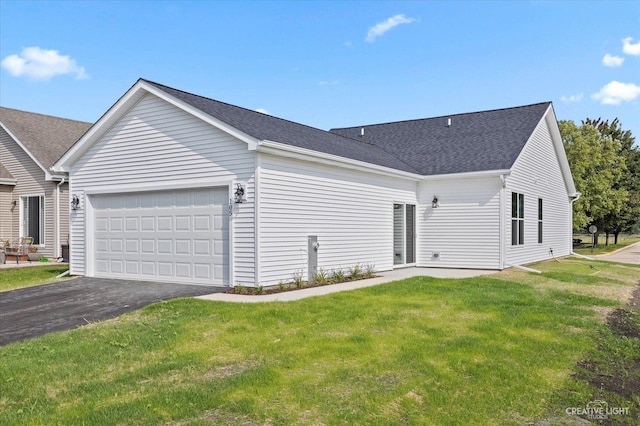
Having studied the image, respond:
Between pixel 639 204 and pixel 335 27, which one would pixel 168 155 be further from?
pixel 639 204

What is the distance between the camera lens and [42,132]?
67.7 ft

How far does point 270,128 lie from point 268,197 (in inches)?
→ 103

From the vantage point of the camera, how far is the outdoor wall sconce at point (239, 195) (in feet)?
34.4

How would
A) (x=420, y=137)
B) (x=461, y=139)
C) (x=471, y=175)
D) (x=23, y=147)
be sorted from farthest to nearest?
(x=420, y=137)
(x=23, y=147)
(x=461, y=139)
(x=471, y=175)

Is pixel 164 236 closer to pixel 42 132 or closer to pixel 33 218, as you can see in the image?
pixel 33 218

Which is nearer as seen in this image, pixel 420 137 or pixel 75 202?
pixel 75 202

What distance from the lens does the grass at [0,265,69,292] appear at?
12278 mm

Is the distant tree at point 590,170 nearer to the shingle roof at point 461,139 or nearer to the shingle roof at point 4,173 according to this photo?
the shingle roof at point 461,139

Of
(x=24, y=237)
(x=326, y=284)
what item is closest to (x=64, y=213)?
(x=24, y=237)

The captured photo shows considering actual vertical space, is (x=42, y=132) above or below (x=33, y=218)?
above

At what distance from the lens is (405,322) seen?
7.35 m

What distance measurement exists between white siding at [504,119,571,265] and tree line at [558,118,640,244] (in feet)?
36.4

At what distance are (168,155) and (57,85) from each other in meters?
9.41

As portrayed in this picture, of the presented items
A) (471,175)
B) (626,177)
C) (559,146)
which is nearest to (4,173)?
(471,175)
